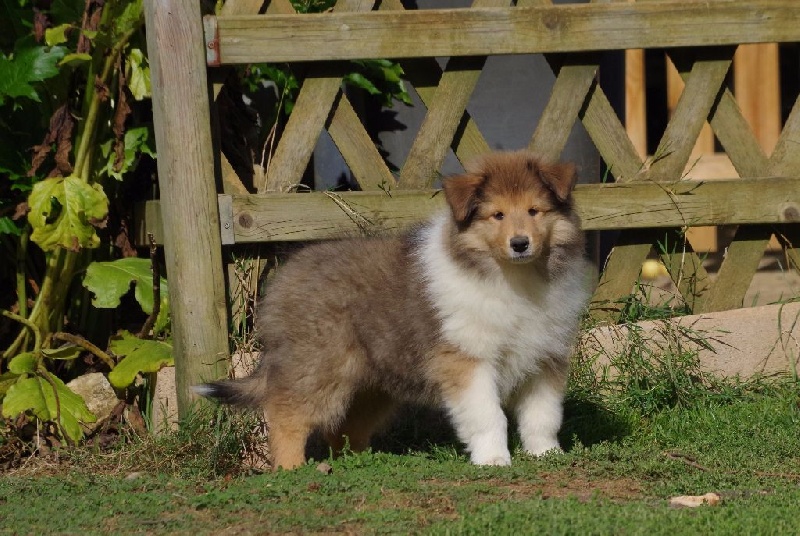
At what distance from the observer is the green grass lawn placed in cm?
431

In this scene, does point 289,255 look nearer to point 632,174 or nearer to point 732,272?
point 632,174

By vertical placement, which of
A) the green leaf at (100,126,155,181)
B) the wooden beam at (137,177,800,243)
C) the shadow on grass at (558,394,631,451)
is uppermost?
the green leaf at (100,126,155,181)

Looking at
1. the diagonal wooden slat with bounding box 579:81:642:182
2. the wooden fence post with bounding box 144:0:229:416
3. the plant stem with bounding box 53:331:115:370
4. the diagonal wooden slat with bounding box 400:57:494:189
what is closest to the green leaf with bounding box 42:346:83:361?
the plant stem with bounding box 53:331:115:370

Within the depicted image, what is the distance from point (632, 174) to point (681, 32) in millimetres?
842

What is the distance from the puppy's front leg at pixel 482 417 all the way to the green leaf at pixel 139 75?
8.53 feet

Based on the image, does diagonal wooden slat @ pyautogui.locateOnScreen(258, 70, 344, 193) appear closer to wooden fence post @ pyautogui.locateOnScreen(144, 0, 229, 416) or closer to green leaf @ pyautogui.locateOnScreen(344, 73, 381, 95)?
wooden fence post @ pyautogui.locateOnScreen(144, 0, 229, 416)

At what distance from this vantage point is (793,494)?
15.5 feet

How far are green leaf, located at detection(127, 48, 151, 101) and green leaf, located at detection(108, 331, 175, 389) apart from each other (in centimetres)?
142

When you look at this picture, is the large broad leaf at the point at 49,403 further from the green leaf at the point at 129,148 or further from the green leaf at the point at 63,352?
the green leaf at the point at 129,148

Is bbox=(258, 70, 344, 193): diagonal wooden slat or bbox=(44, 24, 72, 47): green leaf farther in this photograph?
bbox=(258, 70, 344, 193): diagonal wooden slat

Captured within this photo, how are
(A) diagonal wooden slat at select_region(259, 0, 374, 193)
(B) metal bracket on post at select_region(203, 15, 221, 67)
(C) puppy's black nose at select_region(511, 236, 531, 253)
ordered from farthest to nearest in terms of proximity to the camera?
1. (A) diagonal wooden slat at select_region(259, 0, 374, 193)
2. (B) metal bracket on post at select_region(203, 15, 221, 67)
3. (C) puppy's black nose at select_region(511, 236, 531, 253)

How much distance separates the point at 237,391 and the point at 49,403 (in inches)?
41.7

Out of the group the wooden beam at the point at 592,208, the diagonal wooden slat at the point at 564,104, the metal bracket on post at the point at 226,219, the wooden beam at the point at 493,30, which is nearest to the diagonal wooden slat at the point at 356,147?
the wooden beam at the point at 592,208

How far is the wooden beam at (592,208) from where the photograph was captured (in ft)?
20.4
